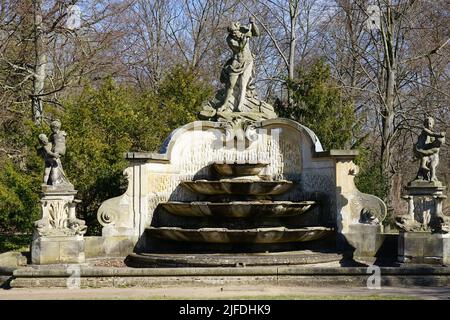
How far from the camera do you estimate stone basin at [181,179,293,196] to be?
13.9 m

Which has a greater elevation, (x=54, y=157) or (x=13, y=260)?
(x=54, y=157)

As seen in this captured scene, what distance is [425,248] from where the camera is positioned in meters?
12.5

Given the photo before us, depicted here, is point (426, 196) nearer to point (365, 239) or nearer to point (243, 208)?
point (365, 239)

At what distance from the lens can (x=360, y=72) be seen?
31312mm

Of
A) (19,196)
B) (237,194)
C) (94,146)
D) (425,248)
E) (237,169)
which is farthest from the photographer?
(19,196)

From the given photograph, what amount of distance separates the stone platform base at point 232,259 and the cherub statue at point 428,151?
231 centimetres

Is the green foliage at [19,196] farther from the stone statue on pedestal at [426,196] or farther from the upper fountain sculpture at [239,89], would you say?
the stone statue on pedestal at [426,196]

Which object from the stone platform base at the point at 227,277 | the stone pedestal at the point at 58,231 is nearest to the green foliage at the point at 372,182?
the stone platform base at the point at 227,277

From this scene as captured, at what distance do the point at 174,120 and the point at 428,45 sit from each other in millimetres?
13543

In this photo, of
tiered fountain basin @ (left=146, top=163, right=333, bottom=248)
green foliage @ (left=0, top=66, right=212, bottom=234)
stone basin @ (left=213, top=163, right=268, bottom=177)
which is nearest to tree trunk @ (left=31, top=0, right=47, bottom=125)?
green foliage @ (left=0, top=66, right=212, bottom=234)

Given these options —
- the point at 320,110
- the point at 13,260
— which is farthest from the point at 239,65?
the point at 13,260

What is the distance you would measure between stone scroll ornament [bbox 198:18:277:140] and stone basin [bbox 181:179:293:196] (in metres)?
1.64

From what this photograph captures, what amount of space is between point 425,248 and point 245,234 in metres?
3.31

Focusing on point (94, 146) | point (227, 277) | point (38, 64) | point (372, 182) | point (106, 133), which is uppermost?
point (38, 64)
